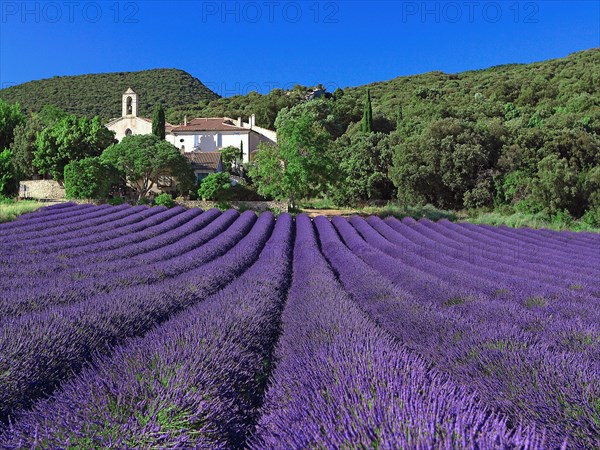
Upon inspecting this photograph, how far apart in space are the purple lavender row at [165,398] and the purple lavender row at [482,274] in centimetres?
405

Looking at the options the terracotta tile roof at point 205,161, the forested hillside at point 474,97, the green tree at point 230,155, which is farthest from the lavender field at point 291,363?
the green tree at point 230,155

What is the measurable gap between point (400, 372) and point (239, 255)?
6779mm

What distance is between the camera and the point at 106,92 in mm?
84875

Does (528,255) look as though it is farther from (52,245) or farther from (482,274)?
(52,245)

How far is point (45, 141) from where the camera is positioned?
28828 mm

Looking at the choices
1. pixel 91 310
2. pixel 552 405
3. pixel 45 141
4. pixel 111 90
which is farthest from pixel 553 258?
pixel 111 90

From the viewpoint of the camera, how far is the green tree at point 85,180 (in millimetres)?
22800

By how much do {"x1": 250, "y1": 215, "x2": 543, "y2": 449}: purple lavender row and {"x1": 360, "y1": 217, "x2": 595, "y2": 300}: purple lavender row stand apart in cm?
362

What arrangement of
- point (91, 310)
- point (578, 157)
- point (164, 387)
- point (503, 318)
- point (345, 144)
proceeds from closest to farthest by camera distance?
point (164, 387) → point (91, 310) → point (503, 318) → point (578, 157) → point (345, 144)

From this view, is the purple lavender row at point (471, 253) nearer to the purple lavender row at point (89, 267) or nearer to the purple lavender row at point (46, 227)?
the purple lavender row at point (89, 267)

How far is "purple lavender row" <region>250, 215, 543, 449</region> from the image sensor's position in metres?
1.42

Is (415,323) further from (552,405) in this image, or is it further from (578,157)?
(578,157)

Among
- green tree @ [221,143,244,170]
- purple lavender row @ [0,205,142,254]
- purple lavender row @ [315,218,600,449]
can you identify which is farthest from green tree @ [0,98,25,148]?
purple lavender row @ [315,218,600,449]

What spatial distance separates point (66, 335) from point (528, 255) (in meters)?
10.4
